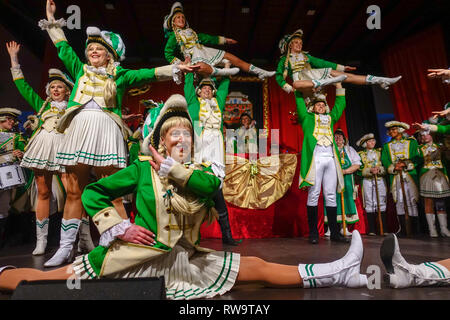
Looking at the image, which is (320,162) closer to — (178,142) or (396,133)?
(396,133)

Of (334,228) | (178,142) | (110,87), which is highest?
(110,87)

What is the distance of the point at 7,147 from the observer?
3439mm

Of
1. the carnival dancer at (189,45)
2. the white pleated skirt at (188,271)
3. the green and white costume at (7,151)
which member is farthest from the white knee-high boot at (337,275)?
the green and white costume at (7,151)

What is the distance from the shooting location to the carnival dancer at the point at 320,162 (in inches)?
133

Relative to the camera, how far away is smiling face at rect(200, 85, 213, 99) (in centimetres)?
343

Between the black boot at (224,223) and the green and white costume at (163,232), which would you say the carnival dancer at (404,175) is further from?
the green and white costume at (163,232)

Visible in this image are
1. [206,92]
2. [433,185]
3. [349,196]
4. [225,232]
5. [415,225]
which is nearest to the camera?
[225,232]

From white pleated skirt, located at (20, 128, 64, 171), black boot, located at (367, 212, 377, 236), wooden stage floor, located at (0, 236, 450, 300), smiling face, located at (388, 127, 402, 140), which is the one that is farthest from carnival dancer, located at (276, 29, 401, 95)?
white pleated skirt, located at (20, 128, 64, 171)

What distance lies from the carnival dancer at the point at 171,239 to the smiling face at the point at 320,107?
242 cm

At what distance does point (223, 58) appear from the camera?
3635 mm

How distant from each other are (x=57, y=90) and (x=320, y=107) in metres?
2.95

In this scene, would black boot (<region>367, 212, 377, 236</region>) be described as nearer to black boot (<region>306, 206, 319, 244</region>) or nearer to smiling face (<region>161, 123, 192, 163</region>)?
black boot (<region>306, 206, 319, 244</region>)

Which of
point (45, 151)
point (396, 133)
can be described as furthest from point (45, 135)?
point (396, 133)

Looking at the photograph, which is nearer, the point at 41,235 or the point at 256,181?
the point at 41,235
